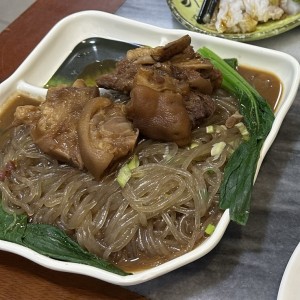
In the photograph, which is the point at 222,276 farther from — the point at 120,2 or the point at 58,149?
the point at 120,2

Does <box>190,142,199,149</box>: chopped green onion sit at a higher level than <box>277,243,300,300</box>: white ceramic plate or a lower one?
higher

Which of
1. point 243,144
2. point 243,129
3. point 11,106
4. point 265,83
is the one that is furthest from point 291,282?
point 11,106

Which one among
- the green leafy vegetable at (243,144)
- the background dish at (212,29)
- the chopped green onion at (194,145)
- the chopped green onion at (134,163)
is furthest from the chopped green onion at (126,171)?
the background dish at (212,29)

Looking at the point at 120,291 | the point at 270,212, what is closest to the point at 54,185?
the point at 120,291

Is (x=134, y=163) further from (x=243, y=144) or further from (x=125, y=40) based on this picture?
(x=125, y=40)

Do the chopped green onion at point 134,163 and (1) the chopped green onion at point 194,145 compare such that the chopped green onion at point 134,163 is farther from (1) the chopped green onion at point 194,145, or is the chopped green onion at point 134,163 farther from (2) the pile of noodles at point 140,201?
(1) the chopped green onion at point 194,145

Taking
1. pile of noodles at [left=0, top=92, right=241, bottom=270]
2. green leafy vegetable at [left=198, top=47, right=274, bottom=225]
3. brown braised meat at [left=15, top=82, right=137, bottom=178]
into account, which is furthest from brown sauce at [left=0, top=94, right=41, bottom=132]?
green leafy vegetable at [left=198, top=47, right=274, bottom=225]

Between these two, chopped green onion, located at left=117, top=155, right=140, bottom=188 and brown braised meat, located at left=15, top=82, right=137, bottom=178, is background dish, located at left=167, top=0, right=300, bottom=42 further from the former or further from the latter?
chopped green onion, located at left=117, top=155, right=140, bottom=188
